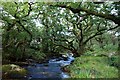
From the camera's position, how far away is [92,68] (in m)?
2.54

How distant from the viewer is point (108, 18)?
2.60 m

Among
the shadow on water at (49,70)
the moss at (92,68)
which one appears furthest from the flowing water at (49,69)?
the moss at (92,68)

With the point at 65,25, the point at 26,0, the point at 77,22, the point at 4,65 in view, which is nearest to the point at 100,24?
the point at 77,22

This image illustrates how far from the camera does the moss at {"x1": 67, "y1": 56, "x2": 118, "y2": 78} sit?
254cm

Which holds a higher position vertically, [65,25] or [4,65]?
[65,25]

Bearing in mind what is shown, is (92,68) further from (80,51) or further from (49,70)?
(49,70)

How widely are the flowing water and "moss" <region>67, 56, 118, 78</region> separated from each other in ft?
0.34

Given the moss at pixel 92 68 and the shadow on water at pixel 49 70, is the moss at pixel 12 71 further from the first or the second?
the moss at pixel 92 68

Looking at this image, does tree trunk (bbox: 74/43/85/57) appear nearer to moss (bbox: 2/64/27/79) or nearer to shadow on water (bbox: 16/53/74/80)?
shadow on water (bbox: 16/53/74/80)

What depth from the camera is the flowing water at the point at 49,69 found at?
2.57 meters

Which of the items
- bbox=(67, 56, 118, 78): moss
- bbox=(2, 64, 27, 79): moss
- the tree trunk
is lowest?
bbox=(2, 64, 27, 79): moss

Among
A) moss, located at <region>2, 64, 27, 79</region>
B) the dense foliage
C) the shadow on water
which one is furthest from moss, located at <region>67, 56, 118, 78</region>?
moss, located at <region>2, 64, 27, 79</region>

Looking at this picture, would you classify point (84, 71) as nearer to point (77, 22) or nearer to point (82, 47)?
point (82, 47)

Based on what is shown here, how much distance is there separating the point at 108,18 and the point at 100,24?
0.44ft
